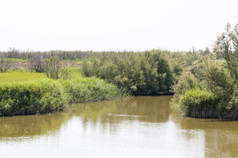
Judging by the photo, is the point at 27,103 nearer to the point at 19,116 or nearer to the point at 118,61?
the point at 19,116

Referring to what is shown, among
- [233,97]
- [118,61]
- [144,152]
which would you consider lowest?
[144,152]

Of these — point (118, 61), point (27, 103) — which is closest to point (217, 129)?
point (27, 103)

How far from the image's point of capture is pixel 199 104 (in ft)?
87.2

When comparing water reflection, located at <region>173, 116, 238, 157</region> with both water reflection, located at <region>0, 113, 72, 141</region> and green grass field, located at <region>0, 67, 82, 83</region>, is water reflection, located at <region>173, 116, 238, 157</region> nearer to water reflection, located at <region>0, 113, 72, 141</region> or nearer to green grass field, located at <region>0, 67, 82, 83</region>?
water reflection, located at <region>0, 113, 72, 141</region>

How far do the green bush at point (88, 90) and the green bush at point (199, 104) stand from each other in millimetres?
11160

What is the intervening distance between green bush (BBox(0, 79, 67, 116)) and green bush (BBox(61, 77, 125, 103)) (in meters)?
3.68

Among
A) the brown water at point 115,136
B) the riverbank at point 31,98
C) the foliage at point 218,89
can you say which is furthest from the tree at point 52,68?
the foliage at point 218,89

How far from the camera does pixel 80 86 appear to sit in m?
35.8

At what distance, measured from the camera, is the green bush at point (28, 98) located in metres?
27.2

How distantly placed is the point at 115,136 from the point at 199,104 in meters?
8.35

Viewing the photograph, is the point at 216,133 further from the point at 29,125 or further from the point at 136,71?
the point at 136,71

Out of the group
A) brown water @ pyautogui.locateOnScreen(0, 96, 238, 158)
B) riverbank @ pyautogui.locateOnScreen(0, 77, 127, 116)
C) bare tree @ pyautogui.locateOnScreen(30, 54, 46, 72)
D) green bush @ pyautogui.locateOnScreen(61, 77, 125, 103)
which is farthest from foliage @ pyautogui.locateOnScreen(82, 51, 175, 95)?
brown water @ pyautogui.locateOnScreen(0, 96, 238, 158)

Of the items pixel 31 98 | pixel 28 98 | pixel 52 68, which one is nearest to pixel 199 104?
pixel 31 98

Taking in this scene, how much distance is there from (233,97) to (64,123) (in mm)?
12353
